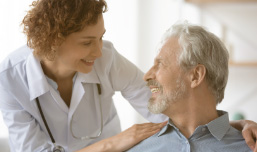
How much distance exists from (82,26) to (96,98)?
459mm

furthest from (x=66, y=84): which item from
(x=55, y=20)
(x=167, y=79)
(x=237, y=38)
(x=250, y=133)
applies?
(x=237, y=38)

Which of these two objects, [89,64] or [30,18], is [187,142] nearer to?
[89,64]

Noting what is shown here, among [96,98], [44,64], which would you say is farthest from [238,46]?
[44,64]

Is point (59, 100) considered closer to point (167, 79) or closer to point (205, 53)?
point (167, 79)

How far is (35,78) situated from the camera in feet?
5.39

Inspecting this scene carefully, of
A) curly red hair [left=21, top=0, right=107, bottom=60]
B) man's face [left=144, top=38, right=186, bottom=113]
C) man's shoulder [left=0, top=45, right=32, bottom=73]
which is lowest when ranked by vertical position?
man's face [left=144, top=38, right=186, bottom=113]

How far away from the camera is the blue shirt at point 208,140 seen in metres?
1.52

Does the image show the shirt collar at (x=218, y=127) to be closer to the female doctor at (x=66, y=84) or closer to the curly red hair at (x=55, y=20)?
the female doctor at (x=66, y=84)

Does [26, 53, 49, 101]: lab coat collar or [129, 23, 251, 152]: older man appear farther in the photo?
[26, 53, 49, 101]: lab coat collar

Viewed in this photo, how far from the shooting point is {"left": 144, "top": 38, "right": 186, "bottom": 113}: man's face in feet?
5.11

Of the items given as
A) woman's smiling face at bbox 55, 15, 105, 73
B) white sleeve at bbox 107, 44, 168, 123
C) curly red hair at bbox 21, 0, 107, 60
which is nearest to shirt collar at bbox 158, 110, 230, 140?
white sleeve at bbox 107, 44, 168, 123

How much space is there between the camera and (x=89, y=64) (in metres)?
1.63

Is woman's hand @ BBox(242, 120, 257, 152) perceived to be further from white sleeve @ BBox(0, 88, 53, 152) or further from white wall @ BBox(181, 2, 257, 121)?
white wall @ BBox(181, 2, 257, 121)

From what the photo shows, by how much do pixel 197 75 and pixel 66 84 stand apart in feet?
2.17
